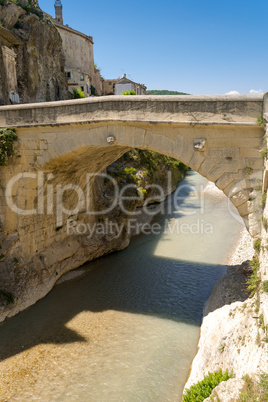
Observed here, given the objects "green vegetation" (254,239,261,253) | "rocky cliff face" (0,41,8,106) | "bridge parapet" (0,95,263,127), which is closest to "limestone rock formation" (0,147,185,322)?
"bridge parapet" (0,95,263,127)

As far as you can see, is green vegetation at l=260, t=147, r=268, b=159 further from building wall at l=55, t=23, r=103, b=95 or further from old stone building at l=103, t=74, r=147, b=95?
old stone building at l=103, t=74, r=147, b=95

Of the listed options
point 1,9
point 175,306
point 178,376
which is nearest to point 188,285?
point 175,306

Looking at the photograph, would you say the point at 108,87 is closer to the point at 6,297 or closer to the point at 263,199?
the point at 6,297

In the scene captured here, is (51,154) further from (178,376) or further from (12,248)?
(178,376)

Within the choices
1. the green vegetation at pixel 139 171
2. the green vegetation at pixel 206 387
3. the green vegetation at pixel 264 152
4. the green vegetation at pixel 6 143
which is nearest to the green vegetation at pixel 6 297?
the green vegetation at pixel 6 143

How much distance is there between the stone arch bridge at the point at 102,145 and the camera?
255 inches

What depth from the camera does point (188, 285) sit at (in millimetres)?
10242

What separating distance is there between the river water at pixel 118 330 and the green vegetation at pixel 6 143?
183 inches

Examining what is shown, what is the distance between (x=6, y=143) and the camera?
29.0ft

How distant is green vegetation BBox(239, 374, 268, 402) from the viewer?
363 centimetres

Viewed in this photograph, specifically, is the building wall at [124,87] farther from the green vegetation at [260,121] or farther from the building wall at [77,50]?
the green vegetation at [260,121]

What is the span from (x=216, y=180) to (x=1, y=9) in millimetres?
16508

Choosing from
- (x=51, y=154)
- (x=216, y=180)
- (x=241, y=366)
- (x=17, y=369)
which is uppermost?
(x=51, y=154)

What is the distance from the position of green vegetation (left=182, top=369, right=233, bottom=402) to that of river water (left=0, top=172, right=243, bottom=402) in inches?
44.0
